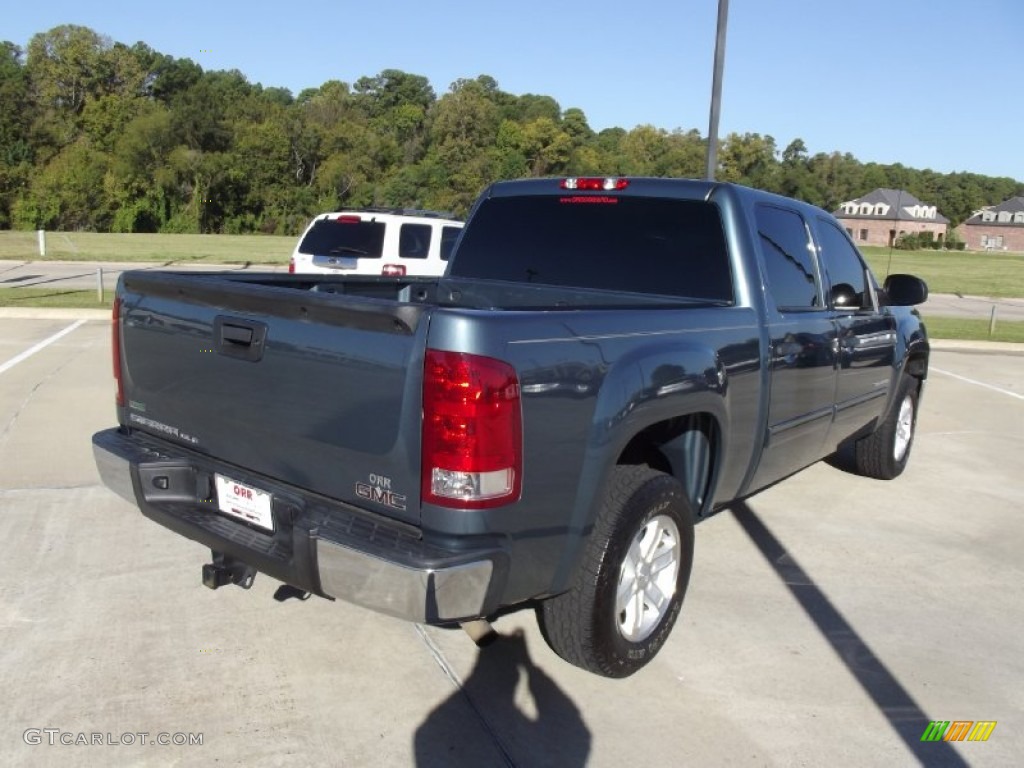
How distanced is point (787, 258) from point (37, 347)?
952 cm

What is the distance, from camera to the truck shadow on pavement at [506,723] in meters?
2.96

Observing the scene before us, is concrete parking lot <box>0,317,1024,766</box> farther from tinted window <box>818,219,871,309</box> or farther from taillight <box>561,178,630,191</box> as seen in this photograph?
taillight <box>561,178,630,191</box>

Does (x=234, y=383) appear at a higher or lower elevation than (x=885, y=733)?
higher

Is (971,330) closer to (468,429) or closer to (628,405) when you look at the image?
(628,405)

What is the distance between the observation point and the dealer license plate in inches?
121

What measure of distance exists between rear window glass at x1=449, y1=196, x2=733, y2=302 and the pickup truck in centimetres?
1

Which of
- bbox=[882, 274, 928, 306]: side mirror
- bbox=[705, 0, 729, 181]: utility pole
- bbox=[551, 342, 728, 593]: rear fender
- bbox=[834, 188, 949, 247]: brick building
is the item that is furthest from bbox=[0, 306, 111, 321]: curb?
bbox=[834, 188, 949, 247]: brick building

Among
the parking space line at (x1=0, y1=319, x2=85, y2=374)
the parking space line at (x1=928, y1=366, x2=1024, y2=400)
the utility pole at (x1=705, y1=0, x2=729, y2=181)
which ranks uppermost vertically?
the utility pole at (x1=705, y1=0, x2=729, y2=181)

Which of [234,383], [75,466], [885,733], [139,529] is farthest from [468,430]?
[75,466]

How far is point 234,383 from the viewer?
3.15 metres

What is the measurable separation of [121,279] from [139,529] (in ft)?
5.59

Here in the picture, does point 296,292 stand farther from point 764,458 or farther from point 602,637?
point 764,458

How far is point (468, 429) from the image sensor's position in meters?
2.58

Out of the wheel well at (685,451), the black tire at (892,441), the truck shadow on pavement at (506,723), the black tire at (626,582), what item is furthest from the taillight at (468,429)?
the black tire at (892,441)
